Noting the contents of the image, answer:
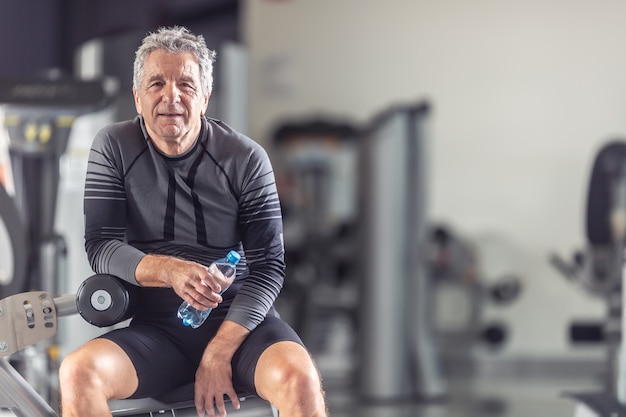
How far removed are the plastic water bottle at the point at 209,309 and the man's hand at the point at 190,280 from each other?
0.02 m

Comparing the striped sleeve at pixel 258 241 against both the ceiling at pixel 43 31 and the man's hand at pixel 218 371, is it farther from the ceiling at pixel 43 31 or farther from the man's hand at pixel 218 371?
the ceiling at pixel 43 31

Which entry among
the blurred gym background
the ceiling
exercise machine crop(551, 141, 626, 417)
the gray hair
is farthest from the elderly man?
the blurred gym background

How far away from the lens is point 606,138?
278 inches

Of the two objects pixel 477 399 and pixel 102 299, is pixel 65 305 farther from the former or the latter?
pixel 477 399

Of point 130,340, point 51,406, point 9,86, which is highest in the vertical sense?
point 9,86

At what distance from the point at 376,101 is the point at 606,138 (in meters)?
1.84

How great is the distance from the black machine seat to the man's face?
1.35ft

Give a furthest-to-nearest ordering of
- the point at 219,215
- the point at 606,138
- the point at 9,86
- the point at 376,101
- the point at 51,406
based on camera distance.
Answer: the point at 376,101 → the point at 606,138 → the point at 9,86 → the point at 51,406 → the point at 219,215

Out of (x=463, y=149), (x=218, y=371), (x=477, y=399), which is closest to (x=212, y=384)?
(x=218, y=371)

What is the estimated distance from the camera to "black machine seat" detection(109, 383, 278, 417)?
142 cm

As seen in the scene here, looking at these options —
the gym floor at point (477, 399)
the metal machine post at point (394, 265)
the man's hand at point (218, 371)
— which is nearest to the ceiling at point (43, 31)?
the metal machine post at point (394, 265)

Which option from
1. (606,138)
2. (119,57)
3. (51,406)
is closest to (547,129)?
(606,138)

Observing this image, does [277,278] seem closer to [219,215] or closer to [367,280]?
[219,215]

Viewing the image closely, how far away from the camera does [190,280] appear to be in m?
1.27
